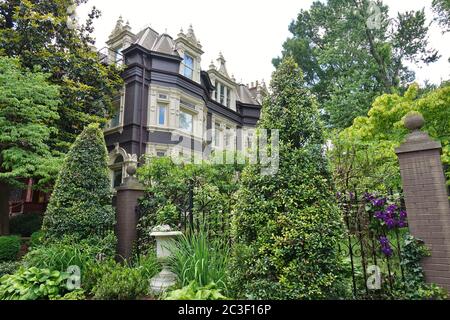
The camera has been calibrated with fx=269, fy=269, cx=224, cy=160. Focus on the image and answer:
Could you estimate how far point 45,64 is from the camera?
Answer: 10.3 m

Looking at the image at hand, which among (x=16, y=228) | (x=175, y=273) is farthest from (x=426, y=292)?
(x=16, y=228)

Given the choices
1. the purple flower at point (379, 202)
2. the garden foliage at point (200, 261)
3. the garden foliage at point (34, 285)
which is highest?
the purple flower at point (379, 202)

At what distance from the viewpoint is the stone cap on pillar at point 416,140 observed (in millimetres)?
3014

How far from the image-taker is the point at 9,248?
7.20 m

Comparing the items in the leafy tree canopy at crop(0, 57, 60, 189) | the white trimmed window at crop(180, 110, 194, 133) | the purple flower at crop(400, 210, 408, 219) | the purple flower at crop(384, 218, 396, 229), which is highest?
the white trimmed window at crop(180, 110, 194, 133)

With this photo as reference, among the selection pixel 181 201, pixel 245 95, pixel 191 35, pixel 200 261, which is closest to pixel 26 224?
pixel 181 201

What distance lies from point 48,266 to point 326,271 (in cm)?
395

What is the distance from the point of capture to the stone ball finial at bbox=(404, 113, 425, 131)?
3199 millimetres

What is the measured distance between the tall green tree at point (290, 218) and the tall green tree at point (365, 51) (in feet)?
42.0

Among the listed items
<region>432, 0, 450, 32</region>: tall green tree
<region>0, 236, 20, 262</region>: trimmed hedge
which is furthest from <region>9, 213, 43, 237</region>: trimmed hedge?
<region>432, 0, 450, 32</region>: tall green tree

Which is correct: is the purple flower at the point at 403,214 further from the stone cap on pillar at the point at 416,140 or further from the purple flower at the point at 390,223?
the stone cap on pillar at the point at 416,140

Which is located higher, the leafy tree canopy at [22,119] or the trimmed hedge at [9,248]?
the leafy tree canopy at [22,119]

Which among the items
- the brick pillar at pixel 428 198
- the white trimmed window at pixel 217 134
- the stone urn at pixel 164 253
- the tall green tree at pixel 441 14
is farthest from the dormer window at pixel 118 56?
the tall green tree at pixel 441 14

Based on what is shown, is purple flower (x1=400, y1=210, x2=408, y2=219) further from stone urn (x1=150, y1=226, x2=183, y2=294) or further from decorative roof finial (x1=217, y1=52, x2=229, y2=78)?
decorative roof finial (x1=217, y1=52, x2=229, y2=78)
